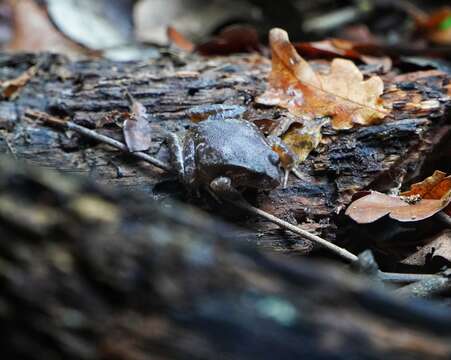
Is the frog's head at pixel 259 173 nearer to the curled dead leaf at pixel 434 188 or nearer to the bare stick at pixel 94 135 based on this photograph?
the bare stick at pixel 94 135

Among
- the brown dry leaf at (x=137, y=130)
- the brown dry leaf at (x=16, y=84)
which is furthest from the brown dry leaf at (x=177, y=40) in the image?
the brown dry leaf at (x=137, y=130)

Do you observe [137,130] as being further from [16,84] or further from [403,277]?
[403,277]

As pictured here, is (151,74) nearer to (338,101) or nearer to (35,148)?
(35,148)

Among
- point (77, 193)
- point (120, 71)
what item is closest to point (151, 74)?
point (120, 71)

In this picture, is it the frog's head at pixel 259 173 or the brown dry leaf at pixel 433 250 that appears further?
the frog's head at pixel 259 173

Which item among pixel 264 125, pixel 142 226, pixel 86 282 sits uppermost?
pixel 264 125

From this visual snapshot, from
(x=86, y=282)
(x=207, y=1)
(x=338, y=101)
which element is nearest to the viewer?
(x=86, y=282)

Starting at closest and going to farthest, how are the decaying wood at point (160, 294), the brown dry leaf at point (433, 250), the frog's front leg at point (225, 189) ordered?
the decaying wood at point (160, 294)
the brown dry leaf at point (433, 250)
the frog's front leg at point (225, 189)
